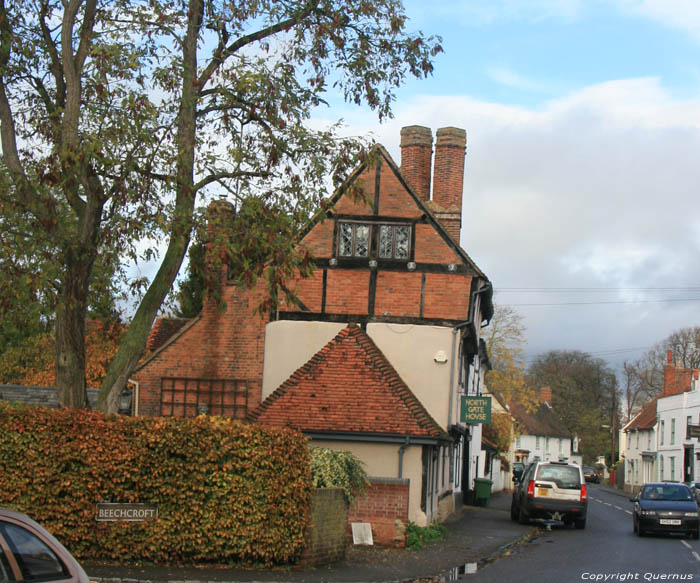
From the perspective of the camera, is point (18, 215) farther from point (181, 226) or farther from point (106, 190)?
point (181, 226)

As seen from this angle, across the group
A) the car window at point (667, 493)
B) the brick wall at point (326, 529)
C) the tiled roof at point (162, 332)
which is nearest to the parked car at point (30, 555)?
the brick wall at point (326, 529)

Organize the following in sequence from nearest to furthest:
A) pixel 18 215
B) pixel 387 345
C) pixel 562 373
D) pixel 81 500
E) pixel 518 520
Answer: pixel 81 500, pixel 18 215, pixel 387 345, pixel 518 520, pixel 562 373

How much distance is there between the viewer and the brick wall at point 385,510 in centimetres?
1912

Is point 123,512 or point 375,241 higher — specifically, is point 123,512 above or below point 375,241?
below

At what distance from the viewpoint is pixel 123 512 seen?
14539 millimetres

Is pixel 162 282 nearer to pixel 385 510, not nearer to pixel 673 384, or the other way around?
pixel 385 510

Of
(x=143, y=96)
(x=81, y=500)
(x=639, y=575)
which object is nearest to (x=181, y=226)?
(x=143, y=96)

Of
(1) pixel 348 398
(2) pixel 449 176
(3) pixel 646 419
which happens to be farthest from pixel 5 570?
(3) pixel 646 419

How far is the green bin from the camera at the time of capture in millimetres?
36844

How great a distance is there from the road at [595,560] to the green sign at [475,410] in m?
3.32

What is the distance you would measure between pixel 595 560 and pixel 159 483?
8691mm

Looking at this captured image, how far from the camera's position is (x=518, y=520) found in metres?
29.1

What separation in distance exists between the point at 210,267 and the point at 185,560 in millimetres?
4821

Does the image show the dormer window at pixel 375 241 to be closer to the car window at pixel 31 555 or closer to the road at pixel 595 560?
the road at pixel 595 560
